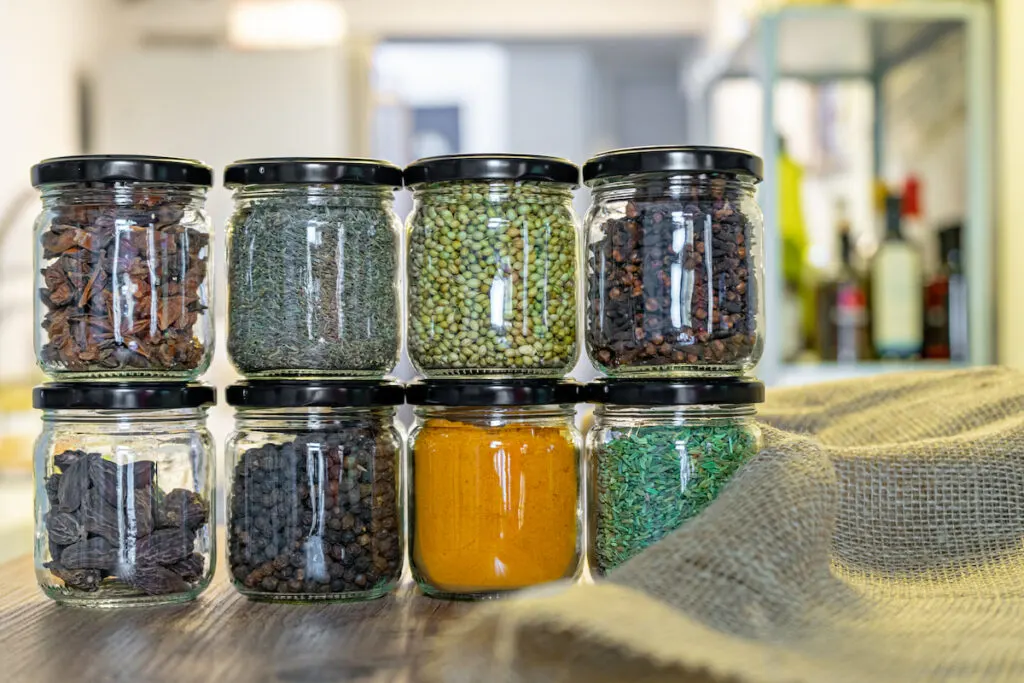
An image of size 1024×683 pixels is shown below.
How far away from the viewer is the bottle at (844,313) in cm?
190

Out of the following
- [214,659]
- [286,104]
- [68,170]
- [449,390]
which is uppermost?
[286,104]

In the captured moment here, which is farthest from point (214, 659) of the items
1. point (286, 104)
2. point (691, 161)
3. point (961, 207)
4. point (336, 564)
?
point (286, 104)

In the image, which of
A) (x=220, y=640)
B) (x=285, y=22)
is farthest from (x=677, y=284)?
(x=285, y=22)

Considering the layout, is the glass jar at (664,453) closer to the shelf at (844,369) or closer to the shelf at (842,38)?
the shelf at (844,369)

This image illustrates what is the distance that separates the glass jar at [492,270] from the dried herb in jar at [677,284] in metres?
0.03

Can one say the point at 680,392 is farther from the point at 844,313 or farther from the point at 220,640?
the point at 844,313

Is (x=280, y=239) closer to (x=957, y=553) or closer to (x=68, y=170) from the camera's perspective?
(x=68, y=170)

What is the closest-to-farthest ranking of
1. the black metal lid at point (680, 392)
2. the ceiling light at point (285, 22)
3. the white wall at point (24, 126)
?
the black metal lid at point (680, 392)
the white wall at point (24, 126)
the ceiling light at point (285, 22)

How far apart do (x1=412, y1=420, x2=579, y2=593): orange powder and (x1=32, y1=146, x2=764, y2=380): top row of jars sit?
0.05m

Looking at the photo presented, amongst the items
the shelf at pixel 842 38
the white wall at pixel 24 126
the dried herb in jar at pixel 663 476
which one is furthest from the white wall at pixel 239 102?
the dried herb in jar at pixel 663 476

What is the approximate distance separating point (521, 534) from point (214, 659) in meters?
0.22

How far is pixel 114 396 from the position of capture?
763 mm

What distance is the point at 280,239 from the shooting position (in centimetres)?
78

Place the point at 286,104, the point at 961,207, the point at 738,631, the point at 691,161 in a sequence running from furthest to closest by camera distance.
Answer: the point at 286,104 → the point at 961,207 → the point at 691,161 → the point at 738,631
